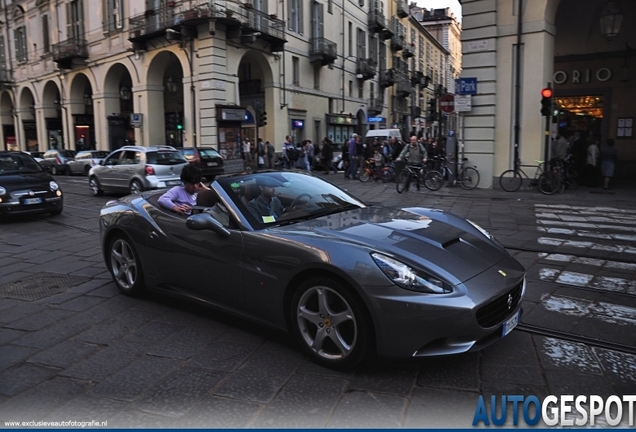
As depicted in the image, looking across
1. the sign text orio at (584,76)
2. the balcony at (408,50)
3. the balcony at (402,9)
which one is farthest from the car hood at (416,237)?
the balcony at (408,50)

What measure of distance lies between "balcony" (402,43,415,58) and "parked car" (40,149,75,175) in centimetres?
3322

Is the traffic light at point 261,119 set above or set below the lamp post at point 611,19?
below

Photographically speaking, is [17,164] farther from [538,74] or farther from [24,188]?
[538,74]

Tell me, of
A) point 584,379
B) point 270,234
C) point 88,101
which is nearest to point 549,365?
point 584,379

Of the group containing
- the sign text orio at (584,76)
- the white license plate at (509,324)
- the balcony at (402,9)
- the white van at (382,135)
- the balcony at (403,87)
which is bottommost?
the white license plate at (509,324)

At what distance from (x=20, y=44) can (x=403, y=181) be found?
4124 cm

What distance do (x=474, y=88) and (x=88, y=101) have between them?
30858mm

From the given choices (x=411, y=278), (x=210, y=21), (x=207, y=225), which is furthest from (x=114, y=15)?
(x=411, y=278)

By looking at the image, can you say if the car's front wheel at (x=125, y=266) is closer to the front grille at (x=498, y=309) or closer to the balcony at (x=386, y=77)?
the front grille at (x=498, y=309)

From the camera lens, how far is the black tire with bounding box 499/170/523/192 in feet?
51.4

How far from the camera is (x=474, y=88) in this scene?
16609mm

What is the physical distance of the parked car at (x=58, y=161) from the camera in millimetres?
28984

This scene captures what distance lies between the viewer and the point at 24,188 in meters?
11.0

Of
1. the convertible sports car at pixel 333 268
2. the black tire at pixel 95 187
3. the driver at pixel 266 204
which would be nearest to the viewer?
the convertible sports car at pixel 333 268
